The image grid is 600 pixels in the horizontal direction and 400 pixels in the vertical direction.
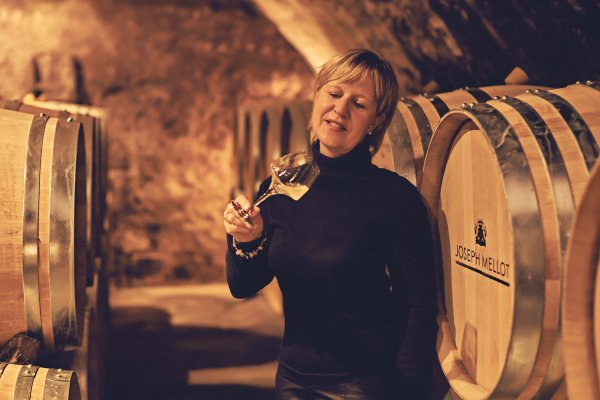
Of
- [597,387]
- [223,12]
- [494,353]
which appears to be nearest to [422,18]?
[494,353]

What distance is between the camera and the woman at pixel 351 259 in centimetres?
139

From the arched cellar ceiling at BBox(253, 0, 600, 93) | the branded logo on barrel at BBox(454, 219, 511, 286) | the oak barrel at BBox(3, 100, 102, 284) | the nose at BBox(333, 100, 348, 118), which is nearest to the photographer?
the branded logo on barrel at BBox(454, 219, 511, 286)

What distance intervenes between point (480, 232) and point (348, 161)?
0.31 meters

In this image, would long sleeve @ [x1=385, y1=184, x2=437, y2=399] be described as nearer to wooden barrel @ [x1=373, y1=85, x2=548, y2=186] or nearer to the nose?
the nose

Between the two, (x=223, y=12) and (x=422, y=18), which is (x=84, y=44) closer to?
(x=223, y=12)

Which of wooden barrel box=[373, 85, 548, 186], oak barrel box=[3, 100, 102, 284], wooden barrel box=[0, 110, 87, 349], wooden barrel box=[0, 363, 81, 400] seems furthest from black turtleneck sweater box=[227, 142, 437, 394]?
oak barrel box=[3, 100, 102, 284]

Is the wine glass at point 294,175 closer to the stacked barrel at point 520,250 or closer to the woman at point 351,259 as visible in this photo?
the woman at point 351,259

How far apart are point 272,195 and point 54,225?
63 cm

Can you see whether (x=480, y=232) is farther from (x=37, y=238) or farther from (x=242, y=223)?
(x=37, y=238)

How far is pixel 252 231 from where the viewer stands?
56.9 inches

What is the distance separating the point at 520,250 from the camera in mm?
1166

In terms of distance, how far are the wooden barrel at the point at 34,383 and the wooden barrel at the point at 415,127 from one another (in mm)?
950

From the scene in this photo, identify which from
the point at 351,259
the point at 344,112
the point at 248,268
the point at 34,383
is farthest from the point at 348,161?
the point at 34,383

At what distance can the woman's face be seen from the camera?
143 cm
